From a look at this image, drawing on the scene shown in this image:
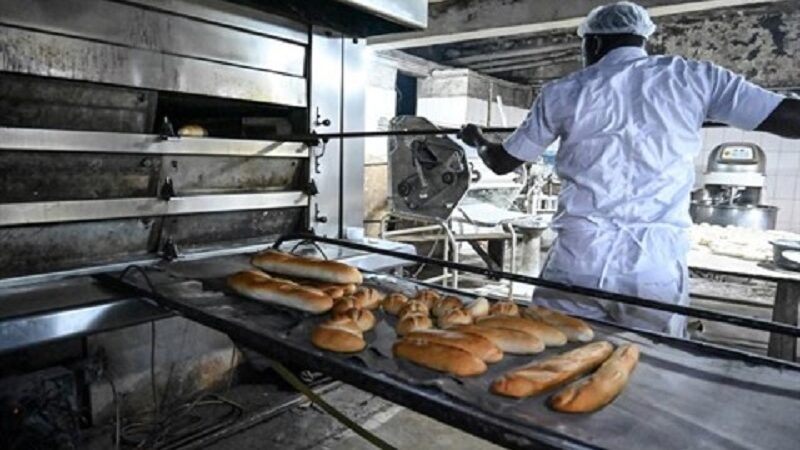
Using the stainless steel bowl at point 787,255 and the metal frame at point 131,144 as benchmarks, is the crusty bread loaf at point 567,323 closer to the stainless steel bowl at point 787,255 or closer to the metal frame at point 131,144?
the metal frame at point 131,144

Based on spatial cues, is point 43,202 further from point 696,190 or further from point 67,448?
point 696,190

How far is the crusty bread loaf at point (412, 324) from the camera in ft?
4.55

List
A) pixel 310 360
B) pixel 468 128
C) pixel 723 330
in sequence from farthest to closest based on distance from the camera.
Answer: pixel 723 330
pixel 468 128
pixel 310 360

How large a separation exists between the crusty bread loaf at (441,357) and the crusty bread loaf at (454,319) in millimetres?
214

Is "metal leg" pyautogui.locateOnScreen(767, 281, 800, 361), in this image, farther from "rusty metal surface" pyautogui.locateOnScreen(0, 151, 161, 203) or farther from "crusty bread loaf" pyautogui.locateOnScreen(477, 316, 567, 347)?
"rusty metal surface" pyautogui.locateOnScreen(0, 151, 161, 203)

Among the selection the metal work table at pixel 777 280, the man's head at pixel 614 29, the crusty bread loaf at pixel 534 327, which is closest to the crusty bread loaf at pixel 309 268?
the crusty bread loaf at pixel 534 327

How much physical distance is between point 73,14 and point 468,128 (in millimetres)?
1435

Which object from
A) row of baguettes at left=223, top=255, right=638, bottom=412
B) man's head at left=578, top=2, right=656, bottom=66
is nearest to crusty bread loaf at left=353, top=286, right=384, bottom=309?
row of baguettes at left=223, top=255, right=638, bottom=412

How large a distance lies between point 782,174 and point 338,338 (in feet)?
30.5

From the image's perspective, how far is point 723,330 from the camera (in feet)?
16.6

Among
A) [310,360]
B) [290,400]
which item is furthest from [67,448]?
[290,400]

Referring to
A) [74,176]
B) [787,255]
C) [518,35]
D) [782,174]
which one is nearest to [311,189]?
[74,176]

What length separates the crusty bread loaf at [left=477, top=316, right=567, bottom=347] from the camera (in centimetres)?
135

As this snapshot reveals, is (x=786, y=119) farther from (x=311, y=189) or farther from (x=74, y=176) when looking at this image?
(x=74, y=176)
